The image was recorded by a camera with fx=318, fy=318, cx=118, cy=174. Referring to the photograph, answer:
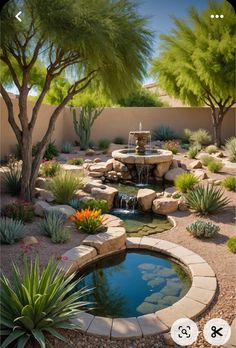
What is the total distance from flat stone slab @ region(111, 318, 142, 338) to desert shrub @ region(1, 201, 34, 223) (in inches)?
118

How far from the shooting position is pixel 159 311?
329 centimetres

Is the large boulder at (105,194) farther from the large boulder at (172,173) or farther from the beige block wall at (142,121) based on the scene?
the beige block wall at (142,121)

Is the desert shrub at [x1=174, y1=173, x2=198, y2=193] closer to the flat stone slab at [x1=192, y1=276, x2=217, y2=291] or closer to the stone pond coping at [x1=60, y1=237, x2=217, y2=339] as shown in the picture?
the stone pond coping at [x1=60, y1=237, x2=217, y2=339]

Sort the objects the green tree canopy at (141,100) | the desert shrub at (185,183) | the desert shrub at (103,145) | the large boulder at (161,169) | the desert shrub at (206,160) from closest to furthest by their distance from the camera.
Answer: the desert shrub at (185,183), the large boulder at (161,169), the desert shrub at (206,160), the desert shrub at (103,145), the green tree canopy at (141,100)

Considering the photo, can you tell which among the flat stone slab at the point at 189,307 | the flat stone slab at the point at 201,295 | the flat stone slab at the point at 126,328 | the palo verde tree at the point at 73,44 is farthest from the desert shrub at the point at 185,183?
the flat stone slab at the point at 126,328

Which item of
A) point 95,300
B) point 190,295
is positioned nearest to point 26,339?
point 95,300

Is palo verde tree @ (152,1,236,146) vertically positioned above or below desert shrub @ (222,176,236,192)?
above

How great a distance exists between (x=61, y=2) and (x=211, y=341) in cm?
512

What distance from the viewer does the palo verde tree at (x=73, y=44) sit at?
17.1ft

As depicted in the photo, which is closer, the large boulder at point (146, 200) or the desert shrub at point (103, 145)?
the large boulder at point (146, 200)

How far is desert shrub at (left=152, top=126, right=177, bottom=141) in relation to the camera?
15.3m

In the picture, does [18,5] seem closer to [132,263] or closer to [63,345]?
[132,263]

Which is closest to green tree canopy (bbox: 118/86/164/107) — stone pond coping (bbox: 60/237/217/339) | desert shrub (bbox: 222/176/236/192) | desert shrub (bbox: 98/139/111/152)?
desert shrub (bbox: 98/139/111/152)

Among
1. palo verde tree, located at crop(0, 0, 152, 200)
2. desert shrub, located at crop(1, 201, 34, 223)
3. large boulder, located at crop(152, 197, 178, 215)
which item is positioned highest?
palo verde tree, located at crop(0, 0, 152, 200)
